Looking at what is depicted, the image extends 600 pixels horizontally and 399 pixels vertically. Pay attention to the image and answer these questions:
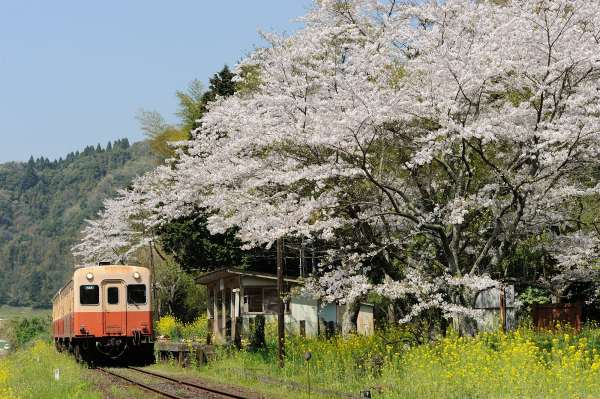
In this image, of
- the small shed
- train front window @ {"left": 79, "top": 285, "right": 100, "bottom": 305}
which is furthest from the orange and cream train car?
the small shed

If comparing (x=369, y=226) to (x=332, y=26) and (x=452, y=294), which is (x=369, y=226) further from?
(x=332, y=26)

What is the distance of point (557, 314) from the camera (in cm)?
2458

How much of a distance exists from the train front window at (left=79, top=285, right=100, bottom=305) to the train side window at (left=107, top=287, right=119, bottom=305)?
31cm

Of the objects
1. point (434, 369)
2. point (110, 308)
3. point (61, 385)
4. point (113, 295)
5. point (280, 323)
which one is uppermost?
point (113, 295)

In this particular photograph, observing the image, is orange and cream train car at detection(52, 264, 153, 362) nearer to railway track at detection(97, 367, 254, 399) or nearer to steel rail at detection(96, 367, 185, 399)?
steel rail at detection(96, 367, 185, 399)

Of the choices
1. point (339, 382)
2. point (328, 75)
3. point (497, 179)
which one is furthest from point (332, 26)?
point (339, 382)

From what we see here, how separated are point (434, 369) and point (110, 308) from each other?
522 inches

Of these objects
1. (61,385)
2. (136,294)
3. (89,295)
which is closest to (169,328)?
(136,294)

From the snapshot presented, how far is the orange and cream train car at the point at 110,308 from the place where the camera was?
2427 centimetres

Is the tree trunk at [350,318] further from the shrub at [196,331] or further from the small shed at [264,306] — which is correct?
the shrub at [196,331]

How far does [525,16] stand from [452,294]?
535 centimetres

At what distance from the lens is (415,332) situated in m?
17.8

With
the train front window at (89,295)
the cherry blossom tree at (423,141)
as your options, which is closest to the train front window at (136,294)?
the train front window at (89,295)

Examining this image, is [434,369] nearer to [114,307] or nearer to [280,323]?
[280,323]
